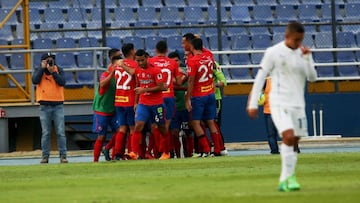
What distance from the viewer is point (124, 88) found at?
23.2 m

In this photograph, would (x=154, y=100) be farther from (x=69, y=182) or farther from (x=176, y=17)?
(x=176, y=17)

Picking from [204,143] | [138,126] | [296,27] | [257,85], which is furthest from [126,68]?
[296,27]

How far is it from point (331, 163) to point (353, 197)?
21.1 ft

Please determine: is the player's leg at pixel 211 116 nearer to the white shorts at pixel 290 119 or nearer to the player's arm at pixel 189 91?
the player's arm at pixel 189 91

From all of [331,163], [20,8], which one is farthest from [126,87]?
[20,8]

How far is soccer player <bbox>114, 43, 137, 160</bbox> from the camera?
23000mm

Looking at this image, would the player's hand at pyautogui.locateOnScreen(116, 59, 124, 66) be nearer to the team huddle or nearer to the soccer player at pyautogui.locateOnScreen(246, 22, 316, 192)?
the team huddle

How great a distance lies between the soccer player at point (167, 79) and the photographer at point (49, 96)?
2.03 m

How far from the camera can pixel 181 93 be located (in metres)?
24.3

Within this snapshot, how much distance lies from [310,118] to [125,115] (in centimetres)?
894

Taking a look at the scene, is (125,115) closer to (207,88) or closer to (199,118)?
(199,118)

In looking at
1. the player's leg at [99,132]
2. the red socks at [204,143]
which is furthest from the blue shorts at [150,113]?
the player's leg at [99,132]

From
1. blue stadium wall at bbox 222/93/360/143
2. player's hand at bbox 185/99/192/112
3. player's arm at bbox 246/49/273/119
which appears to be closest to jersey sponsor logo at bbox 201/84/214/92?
player's hand at bbox 185/99/192/112

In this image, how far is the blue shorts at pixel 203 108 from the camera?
23.1 metres
